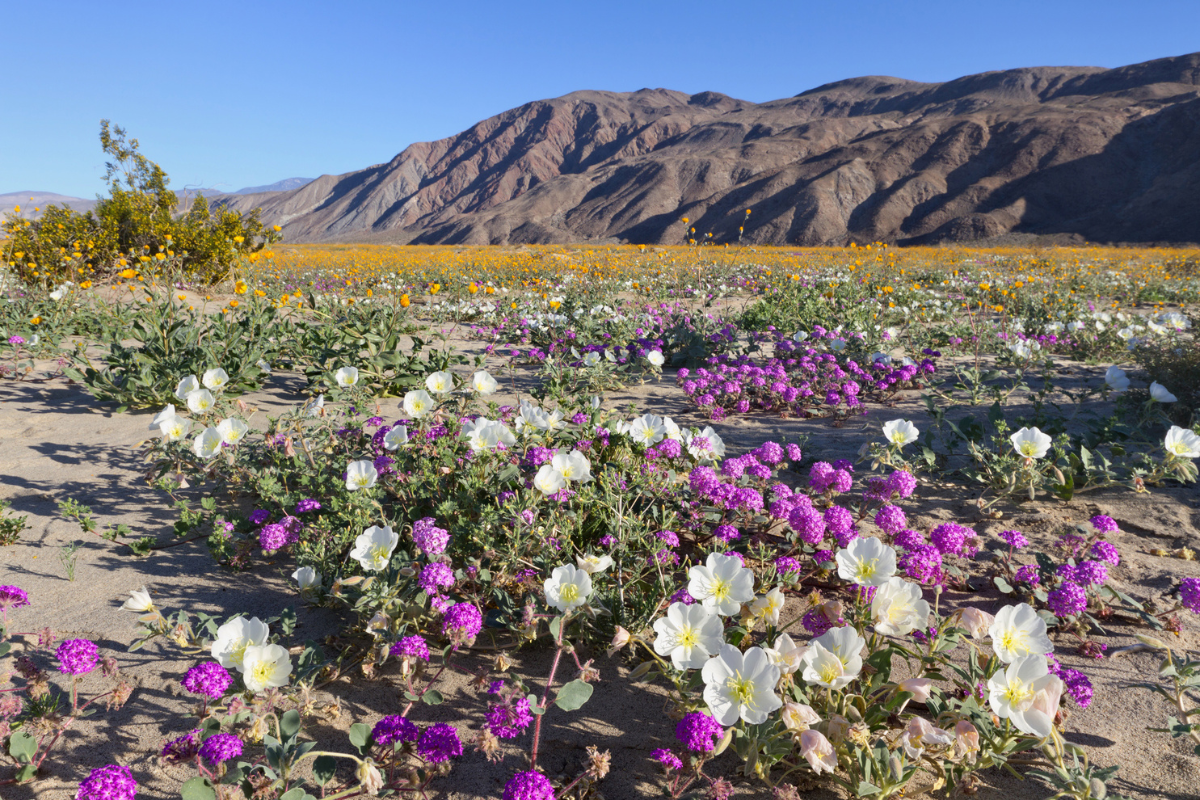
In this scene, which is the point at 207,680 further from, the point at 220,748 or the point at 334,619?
the point at 334,619

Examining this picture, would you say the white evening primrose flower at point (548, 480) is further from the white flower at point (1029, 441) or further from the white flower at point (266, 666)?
the white flower at point (1029, 441)

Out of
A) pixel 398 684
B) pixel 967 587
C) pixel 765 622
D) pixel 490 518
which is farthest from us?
pixel 967 587

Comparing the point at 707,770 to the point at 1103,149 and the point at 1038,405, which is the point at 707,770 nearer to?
the point at 1038,405

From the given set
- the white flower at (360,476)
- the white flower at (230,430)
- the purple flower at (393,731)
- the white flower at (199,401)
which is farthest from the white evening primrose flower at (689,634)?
the white flower at (199,401)

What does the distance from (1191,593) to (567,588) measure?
6.65 ft

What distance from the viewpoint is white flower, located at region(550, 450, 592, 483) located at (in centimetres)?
239

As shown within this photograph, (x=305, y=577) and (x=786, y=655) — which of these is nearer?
(x=786, y=655)

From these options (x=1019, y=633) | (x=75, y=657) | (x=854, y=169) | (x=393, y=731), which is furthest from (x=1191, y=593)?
(x=854, y=169)

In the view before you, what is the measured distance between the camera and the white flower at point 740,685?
4.76ft

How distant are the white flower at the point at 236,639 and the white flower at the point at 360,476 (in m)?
0.77

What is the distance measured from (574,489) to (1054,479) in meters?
2.43

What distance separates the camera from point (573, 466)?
2.41 metres

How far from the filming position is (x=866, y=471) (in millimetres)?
3418

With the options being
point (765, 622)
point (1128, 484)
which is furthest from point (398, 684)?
point (1128, 484)
